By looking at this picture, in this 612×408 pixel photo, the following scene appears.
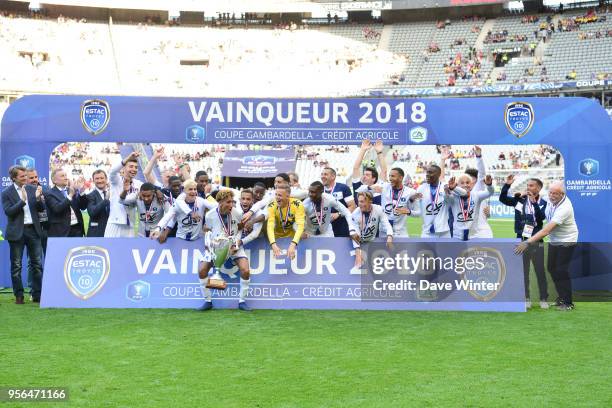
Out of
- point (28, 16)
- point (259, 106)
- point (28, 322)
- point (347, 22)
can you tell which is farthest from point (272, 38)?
point (28, 322)

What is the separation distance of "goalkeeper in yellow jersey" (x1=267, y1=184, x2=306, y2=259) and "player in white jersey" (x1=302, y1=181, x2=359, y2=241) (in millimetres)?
271

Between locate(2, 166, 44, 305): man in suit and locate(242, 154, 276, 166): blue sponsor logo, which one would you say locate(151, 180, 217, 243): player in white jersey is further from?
locate(242, 154, 276, 166): blue sponsor logo

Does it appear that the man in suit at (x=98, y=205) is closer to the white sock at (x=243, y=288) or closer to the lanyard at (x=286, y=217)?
the white sock at (x=243, y=288)

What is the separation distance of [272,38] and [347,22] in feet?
23.0

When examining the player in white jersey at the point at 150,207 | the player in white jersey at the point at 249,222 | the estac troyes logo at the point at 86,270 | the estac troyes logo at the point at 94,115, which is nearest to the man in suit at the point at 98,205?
the player in white jersey at the point at 150,207

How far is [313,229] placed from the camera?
10.8 meters

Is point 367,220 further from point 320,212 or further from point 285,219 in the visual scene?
point 285,219

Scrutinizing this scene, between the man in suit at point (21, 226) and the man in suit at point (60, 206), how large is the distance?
219mm

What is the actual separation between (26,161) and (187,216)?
4173 millimetres

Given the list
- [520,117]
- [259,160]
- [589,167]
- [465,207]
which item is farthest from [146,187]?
[259,160]

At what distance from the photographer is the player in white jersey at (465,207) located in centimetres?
1105

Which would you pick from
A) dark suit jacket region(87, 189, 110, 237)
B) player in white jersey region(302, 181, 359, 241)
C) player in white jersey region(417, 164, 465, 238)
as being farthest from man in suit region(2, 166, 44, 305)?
player in white jersey region(417, 164, 465, 238)

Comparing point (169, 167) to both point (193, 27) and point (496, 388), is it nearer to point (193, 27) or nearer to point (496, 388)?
point (193, 27)

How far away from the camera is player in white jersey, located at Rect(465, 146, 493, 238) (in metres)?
11.3
